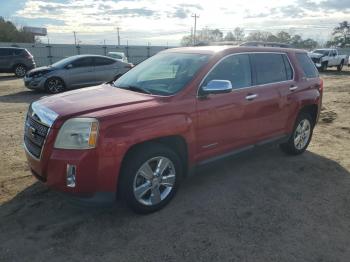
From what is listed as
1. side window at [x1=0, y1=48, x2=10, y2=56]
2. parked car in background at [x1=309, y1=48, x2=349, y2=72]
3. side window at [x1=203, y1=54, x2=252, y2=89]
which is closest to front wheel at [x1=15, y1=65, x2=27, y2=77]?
side window at [x1=0, y1=48, x2=10, y2=56]

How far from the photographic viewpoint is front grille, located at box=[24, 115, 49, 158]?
3.70m

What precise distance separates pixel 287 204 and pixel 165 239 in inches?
65.9

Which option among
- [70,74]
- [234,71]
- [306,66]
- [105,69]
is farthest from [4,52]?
[234,71]

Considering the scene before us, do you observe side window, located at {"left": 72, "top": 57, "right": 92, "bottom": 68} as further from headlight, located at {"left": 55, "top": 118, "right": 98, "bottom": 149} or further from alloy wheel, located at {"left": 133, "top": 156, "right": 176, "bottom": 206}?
headlight, located at {"left": 55, "top": 118, "right": 98, "bottom": 149}

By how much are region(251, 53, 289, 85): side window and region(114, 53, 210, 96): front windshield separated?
0.94 metres

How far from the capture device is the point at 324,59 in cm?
2848

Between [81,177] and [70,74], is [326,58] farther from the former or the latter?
[81,177]

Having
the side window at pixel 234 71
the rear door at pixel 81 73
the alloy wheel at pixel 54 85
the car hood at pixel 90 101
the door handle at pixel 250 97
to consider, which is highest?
the side window at pixel 234 71

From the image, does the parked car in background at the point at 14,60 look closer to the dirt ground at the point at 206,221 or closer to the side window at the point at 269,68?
the dirt ground at the point at 206,221

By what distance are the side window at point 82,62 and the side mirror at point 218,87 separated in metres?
10.7

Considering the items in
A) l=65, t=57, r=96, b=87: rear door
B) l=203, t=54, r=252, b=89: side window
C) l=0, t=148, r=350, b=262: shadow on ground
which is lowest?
l=0, t=148, r=350, b=262: shadow on ground

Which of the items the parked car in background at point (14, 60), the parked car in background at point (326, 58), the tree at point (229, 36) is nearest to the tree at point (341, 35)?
the tree at point (229, 36)

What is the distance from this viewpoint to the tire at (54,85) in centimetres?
1339

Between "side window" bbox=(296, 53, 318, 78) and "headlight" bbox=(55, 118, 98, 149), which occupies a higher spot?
"side window" bbox=(296, 53, 318, 78)
